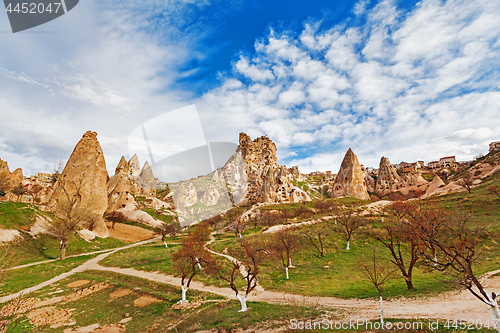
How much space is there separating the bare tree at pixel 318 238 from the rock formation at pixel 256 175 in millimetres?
46676

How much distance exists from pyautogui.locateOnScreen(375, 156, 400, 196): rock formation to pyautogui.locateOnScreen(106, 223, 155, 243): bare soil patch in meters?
98.0

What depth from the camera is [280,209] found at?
71.9 m

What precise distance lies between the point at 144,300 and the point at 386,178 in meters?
113

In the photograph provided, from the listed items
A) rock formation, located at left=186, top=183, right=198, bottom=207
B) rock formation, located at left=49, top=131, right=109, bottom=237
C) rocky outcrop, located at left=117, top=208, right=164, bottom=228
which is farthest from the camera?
rock formation, located at left=186, top=183, right=198, bottom=207

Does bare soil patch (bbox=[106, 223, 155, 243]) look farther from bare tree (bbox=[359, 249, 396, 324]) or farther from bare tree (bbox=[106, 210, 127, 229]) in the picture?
bare tree (bbox=[359, 249, 396, 324])

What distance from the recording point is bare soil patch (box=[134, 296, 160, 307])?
18.6 m

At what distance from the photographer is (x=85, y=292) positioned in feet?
69.7

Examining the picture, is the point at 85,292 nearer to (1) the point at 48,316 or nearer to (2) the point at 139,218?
(1) the point at 48,316

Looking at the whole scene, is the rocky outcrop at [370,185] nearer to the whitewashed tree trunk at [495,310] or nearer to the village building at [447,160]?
the village building at [447,160]

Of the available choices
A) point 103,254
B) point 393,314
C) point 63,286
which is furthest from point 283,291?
point 103,254

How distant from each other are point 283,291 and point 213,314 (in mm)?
8399

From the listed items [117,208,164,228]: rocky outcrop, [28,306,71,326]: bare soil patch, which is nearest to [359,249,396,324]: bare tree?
[28,306,71,326]: bare soil patch

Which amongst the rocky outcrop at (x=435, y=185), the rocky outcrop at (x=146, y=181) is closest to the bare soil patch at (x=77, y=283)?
the rocky outcrop at (x=146, y=181)

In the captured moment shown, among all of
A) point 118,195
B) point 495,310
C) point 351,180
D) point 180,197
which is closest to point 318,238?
point 495,310
